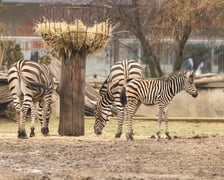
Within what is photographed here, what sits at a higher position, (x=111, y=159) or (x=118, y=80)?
(x=118, y=80)

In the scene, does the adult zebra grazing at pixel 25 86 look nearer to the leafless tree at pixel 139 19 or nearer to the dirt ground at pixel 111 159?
the dirt ground at pixel 111 159

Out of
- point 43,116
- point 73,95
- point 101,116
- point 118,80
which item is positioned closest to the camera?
point 73,95

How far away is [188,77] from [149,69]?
12.4 m

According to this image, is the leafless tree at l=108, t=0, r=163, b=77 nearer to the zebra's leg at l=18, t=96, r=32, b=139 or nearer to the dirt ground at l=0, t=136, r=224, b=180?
the zebra's leg at l=18, t=96, r=32, b=139

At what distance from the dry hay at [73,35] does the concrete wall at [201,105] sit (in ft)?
31.6

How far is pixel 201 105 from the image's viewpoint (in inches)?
1053

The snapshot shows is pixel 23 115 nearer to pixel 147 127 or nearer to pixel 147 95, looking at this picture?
pixel 147 95

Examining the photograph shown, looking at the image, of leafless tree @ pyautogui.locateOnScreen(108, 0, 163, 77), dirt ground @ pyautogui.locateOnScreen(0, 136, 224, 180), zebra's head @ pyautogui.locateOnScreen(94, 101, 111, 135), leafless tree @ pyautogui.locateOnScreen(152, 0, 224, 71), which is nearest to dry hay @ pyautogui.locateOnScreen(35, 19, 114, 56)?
zebra's head @ pyautogui.locateOnScreen(94, 101, 111, 135)

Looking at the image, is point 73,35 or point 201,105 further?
point 201,105

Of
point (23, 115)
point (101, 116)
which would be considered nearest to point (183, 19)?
point (101, 116)

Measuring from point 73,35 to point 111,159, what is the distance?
16.9 feet

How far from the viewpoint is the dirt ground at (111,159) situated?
1070cm

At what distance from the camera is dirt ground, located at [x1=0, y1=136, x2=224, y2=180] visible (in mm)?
10696

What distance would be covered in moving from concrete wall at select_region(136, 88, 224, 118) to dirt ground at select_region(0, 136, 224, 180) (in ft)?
35.0
